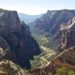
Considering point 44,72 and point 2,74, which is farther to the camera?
point 44,72

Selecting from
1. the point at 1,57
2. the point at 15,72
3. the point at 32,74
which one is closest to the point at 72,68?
the point at 32,74

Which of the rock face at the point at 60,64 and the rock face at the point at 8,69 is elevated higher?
the rock face at the point at 8,69

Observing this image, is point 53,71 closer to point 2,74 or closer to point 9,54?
point 2,74

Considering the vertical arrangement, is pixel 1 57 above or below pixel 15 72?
below

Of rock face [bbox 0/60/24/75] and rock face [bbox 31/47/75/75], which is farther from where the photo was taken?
rock face [bbox 31/47/75/75]

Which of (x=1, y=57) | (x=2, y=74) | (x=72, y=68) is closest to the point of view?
(x=2, y=74)

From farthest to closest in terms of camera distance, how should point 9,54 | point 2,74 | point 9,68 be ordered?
point 9,54 → point 9,68 → point 2,74

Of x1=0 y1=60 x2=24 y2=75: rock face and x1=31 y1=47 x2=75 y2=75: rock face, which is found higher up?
x1=0 y1=60 x2=24 y2=75: rock face

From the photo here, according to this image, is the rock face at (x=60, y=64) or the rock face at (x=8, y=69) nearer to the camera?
the rock face at (x=8, y=69)

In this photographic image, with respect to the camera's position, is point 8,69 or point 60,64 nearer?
point 8,69

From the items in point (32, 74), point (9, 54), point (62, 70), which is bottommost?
point (9, 54)

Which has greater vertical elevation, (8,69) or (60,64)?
(8,69)
